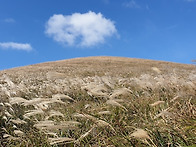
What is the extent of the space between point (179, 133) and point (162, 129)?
1.02 feet

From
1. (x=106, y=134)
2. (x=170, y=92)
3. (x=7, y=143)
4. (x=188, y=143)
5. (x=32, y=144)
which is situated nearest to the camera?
(x=188, y=143)

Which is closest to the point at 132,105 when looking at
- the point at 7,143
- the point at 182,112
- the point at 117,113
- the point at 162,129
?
the point at 117,113

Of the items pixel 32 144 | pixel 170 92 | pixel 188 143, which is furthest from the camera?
pixel 170 92

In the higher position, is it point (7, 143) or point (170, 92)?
point (170, 92)

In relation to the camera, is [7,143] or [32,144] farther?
[7,143]

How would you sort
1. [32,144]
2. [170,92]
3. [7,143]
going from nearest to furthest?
[32,144] < [7,143] < [170,92]

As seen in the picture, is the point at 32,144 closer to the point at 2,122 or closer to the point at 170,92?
the point at 2,122

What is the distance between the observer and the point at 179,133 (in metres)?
2.89

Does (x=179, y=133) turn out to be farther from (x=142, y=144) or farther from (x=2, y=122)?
(x=2, y=122)

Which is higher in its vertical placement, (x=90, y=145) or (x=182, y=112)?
(x=182, y=112)

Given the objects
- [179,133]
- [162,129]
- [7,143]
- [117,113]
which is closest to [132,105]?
[117,113]

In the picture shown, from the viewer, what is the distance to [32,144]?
151 inches

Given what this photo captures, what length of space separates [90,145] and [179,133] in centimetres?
114

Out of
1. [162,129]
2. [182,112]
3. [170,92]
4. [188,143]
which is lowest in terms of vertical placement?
[188,143]
